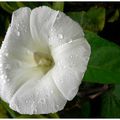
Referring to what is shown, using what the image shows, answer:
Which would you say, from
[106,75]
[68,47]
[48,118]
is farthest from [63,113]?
[68,47]

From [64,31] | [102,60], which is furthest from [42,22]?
[102,60]

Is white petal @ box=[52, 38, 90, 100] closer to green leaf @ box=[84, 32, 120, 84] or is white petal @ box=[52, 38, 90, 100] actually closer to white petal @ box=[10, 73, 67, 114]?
white petal @ box=[10, 73, 67, 114]

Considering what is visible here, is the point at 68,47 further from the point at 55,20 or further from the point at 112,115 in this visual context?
the point at 112,115

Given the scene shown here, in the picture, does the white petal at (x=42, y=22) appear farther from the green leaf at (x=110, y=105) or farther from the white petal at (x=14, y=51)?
the green leaf at (x=110, y=105)

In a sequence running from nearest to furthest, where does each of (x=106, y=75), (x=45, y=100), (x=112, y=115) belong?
1. (x=45, y=100)
2. (x=106, y=75)
3. (x=112, y=115)

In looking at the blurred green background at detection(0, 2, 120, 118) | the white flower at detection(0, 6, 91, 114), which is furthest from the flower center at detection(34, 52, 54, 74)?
the blurred green background at detection(0, 2, 120, 118)

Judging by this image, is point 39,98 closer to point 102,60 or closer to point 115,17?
point 102,60
